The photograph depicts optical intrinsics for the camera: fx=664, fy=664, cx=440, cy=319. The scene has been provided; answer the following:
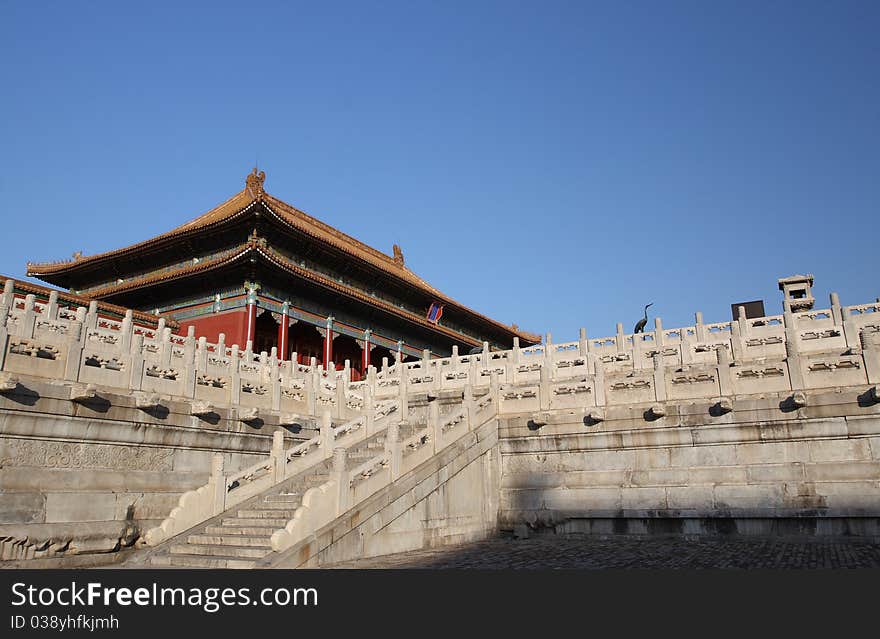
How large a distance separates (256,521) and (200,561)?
1083mm

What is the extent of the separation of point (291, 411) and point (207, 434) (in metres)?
2.73

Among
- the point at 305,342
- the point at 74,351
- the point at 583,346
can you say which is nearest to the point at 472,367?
the point at 583,346

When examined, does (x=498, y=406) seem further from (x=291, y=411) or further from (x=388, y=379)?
(x=388, y=379)

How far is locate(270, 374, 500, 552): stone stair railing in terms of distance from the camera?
9.00 metres

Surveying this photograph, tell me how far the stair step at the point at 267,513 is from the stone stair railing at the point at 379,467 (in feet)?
2.58

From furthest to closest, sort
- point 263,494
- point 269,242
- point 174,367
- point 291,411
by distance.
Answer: point 269,242 → point 291,411 → point 174,367 → point 263,494

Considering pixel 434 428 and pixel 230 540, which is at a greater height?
pixel 434 428

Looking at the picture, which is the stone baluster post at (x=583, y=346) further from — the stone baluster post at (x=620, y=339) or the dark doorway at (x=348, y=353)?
the dark doorway at (x=348, y=353)

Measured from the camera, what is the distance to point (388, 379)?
65.8 ft

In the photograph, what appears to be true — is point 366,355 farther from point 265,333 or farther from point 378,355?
point 265,333

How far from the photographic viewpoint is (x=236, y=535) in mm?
9602

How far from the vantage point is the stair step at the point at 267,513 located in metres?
10.0

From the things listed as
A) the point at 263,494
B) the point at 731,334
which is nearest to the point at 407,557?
the point at 263,494

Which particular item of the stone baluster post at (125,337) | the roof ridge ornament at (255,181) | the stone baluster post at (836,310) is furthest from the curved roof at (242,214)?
the stone baluster post at (836,310)
